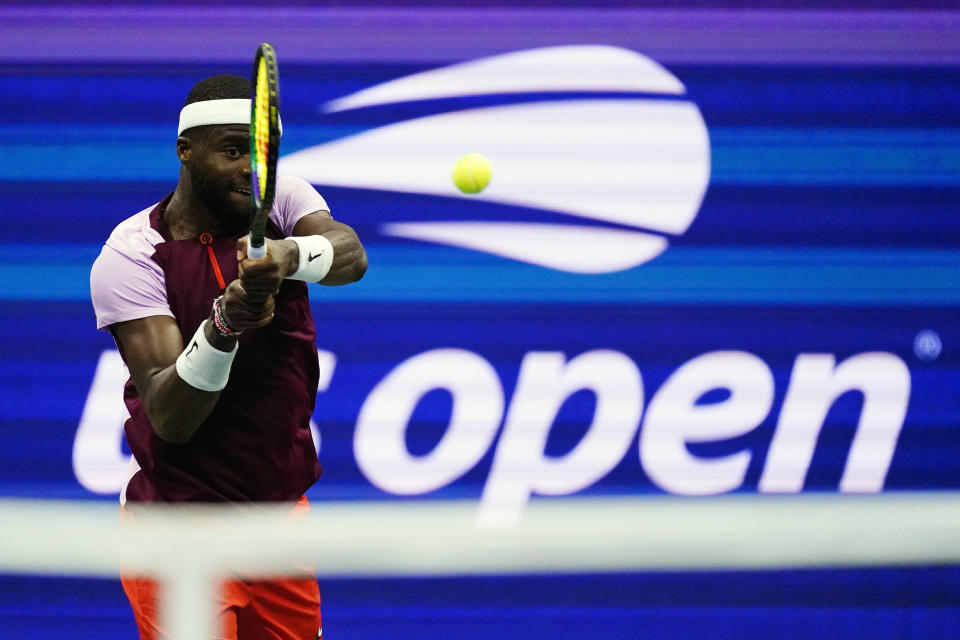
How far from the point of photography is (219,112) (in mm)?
2643

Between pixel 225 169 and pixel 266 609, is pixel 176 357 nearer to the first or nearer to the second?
pixel 225 169

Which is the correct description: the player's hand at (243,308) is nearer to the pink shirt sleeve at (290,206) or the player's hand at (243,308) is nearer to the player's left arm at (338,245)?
the player's left arm at (338,245)

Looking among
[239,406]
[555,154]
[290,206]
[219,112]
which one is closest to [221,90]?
[219,112]

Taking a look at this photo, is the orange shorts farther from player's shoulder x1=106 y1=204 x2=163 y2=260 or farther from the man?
player's shoulder x1=106 y1=204 x2=163 y2=260

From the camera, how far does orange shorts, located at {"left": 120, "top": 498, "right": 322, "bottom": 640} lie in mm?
2689

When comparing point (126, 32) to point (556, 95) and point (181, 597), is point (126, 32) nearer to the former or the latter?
point (556, 95)

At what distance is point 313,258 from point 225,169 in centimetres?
33

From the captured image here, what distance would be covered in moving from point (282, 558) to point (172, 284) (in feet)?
5.10

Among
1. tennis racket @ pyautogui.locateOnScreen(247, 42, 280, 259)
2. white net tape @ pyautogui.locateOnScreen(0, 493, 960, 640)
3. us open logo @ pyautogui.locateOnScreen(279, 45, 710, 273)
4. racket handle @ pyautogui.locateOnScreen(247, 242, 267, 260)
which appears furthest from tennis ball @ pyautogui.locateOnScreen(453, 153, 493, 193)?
white net tape @ pyautogui.locateOnScreen(0, 493, 960, 640)

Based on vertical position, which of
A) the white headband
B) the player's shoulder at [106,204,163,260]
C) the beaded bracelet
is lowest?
the beaded bracelet

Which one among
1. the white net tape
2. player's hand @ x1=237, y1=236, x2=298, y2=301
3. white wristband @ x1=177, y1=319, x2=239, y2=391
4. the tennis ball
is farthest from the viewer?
the tennis ball

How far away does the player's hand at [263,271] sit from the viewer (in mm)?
2266

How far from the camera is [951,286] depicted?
13.9 ft

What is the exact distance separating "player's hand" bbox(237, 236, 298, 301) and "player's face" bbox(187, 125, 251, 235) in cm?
31
